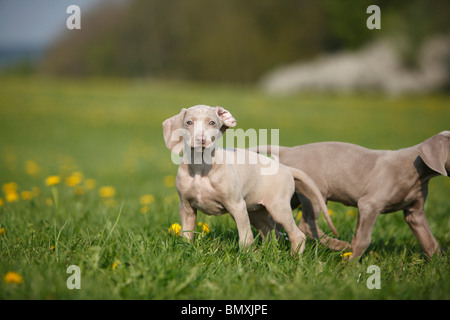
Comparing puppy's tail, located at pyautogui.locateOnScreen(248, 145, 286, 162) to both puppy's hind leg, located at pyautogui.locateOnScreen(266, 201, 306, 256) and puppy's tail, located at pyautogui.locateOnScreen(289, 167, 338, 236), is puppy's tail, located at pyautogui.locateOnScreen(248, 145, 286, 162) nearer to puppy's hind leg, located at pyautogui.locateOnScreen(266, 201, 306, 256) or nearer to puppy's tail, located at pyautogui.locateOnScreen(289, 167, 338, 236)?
puppy's tail, located at pyautogui.locateOnScreen(289, 167, 338, 236)

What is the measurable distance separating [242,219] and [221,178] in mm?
347

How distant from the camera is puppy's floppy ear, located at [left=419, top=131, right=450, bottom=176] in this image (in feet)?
11.5

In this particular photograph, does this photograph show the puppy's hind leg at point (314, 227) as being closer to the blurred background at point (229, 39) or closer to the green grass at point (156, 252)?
the green grass at point (156, 252)

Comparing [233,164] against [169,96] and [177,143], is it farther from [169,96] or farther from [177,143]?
[169,96]

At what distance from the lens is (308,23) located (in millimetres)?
37938

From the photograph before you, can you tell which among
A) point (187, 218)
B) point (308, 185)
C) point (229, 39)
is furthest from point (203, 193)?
point (229, 39)

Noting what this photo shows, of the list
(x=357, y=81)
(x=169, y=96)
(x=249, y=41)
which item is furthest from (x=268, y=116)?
(x=249, y=41)

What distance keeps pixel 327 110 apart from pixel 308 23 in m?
18.7

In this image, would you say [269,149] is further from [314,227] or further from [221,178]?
[221,178]

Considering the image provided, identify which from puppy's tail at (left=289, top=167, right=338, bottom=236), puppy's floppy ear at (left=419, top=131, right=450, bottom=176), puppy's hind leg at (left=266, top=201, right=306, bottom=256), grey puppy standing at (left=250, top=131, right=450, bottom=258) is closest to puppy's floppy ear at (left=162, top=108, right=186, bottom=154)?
puppy's hind leg at (left=266, top=201, right=306, bottom=256)

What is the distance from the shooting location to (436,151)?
Result: 11.7 feet

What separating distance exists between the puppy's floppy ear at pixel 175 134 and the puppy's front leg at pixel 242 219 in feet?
1.90

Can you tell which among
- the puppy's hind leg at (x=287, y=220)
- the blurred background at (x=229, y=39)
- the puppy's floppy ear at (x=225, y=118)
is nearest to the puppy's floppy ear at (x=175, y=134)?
the puppy's floppy ear at (x=225, y=118)

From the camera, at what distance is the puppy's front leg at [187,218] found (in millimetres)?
3535
